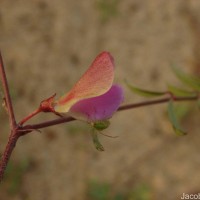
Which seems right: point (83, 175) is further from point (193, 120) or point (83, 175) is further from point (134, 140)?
point (193, 120)

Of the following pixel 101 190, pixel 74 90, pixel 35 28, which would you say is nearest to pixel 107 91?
pixel 74 90

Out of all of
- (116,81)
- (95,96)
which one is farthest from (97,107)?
(116,81)

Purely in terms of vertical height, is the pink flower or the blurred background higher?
the pink flower

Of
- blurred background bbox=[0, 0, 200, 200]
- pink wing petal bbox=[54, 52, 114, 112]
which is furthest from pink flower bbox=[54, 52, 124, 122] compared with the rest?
blurred background bbox=[0, 0, 200, 200]

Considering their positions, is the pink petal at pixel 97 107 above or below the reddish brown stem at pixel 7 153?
above

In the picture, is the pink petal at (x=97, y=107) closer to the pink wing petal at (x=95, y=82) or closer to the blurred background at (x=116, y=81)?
the pink wing petal at (x=95, y=82)

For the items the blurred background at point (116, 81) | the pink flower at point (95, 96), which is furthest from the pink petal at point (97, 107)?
the blurred background at point (116, 81)

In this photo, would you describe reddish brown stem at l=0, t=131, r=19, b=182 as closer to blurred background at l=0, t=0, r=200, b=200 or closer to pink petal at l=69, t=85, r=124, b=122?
pink petal at l=69, t=85, r=124, b=122

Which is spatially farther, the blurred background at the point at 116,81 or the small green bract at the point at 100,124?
the blurred background at the point at 116,81
